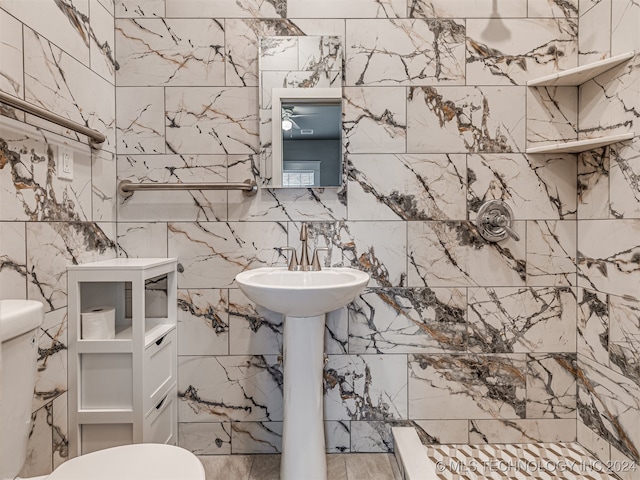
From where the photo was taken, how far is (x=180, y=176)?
5.83 ft

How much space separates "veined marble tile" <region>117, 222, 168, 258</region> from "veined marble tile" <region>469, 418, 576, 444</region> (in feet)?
5.64

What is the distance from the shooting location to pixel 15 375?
36.8 inches

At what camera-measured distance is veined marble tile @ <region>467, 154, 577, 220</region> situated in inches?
69.8

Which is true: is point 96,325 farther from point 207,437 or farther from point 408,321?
point 408,321

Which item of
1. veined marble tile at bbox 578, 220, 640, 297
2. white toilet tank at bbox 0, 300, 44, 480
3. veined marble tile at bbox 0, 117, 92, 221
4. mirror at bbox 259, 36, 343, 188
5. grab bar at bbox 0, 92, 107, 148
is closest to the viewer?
white toilet tank at bbox 0, 300, 44, 480

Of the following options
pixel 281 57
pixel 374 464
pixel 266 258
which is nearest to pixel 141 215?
pixel 266 258

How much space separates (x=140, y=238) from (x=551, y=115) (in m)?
2.03

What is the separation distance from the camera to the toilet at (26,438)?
0.90 m

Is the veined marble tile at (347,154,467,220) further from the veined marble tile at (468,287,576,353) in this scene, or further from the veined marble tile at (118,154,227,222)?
the veined marble tile at (118,154,227,222)

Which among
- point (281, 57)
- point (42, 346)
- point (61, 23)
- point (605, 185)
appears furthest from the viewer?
point (281, 57)

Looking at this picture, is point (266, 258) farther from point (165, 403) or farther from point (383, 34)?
point (383, 34)

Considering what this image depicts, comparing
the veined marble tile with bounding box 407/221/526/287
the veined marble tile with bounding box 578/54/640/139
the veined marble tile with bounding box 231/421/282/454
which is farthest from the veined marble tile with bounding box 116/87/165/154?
the veined marble tile with bounding box 578/54/640/139

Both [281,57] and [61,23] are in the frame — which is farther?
[281,57]

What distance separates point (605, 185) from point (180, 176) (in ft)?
6.25
